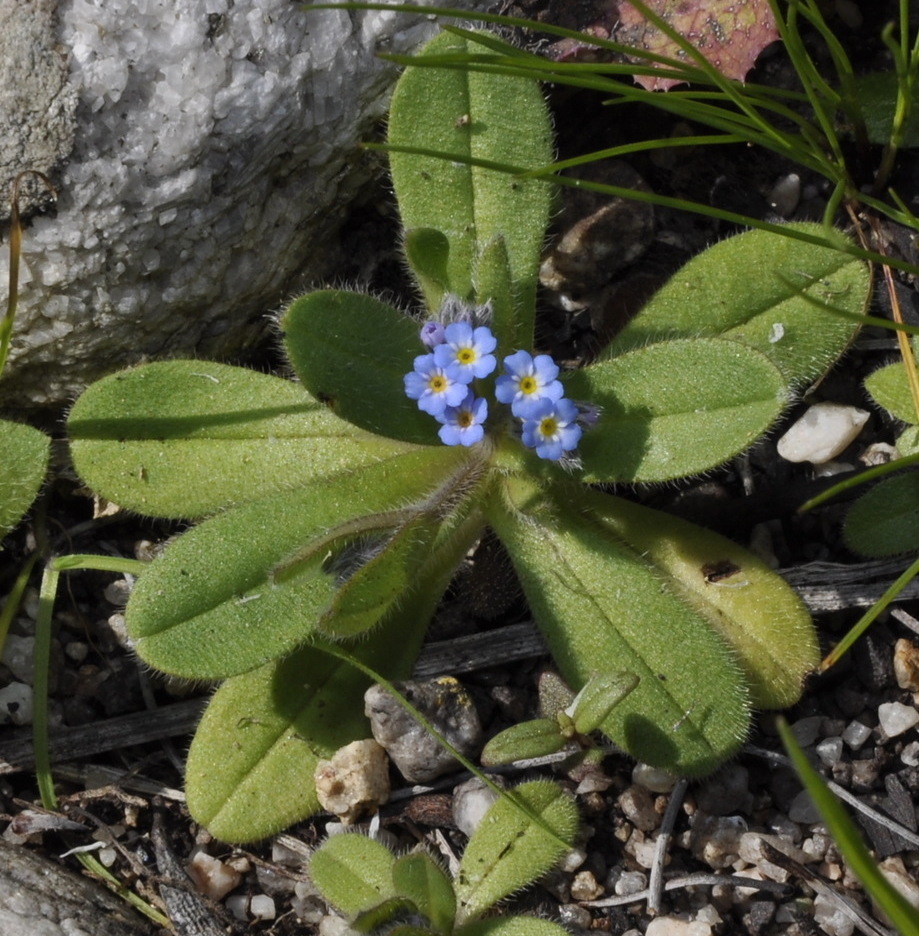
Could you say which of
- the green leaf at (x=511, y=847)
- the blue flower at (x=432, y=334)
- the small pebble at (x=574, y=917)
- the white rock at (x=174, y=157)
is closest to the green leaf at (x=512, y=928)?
the green leaf at (x=511, y=847)

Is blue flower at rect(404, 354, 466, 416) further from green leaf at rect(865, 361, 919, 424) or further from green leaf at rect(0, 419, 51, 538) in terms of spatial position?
green leaf at rect(865, 361, 919, 424)

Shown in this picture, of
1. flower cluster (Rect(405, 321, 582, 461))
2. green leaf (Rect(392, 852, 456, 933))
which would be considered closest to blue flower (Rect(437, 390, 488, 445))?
flower cluster (Rect(405, 321, 582, 461))

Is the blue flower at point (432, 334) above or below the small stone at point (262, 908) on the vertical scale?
above

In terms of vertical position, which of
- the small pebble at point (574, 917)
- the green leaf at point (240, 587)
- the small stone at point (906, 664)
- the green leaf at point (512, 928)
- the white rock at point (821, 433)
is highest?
the green leaf at point (240, 587)

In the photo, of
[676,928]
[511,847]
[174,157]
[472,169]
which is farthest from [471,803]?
[174,157]

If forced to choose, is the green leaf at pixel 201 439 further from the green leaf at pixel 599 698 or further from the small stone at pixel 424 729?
the green leaf at pixel 599 698

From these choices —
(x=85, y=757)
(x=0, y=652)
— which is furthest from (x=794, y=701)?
(x=0, y=652)
